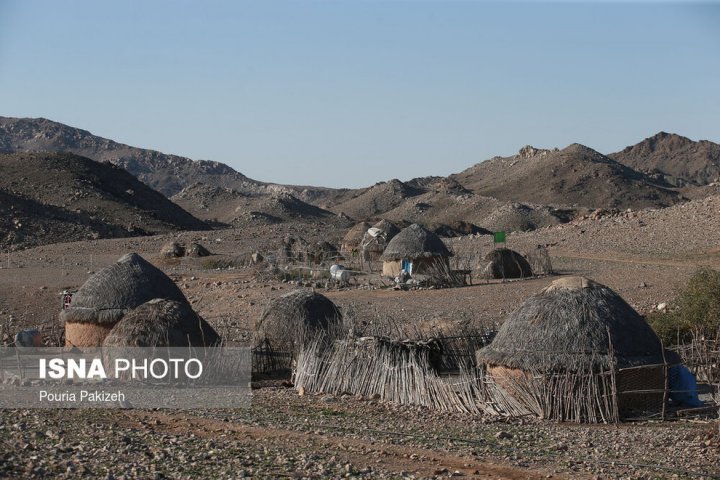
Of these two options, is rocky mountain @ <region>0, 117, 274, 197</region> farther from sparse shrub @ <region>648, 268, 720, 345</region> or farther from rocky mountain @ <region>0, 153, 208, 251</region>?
sparse shrub @ <region>648, 268, 720, 345</region>

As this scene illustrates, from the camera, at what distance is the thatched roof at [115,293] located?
1669 cm

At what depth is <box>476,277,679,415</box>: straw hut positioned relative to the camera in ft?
41.0

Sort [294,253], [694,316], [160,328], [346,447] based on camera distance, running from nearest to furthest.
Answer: [346,447] < [160,328] < [694,316] < [294,253]

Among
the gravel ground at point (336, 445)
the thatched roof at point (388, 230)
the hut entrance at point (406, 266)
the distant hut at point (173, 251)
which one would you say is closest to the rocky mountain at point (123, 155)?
the distant hut at point (173, 251)

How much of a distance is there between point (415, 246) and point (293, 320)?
A: 13.6m

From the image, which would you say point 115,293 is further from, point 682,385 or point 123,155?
point 123,155

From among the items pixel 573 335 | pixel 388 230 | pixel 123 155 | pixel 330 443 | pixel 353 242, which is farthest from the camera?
pixel 123 155

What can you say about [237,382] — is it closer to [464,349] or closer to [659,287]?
[464,349]

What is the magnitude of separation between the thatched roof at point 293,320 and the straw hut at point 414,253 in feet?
40.3

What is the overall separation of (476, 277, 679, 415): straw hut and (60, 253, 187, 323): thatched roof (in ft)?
20.8

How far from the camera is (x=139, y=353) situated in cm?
1437

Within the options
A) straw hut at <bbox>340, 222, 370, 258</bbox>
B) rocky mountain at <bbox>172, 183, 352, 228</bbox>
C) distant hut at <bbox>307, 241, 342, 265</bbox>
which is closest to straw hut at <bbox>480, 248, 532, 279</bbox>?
distant hut at <bbox>307, 241, 342, 265</bbox>

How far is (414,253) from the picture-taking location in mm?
29203

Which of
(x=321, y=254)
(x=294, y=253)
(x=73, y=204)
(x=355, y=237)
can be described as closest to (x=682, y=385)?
(x=321, y=254)
